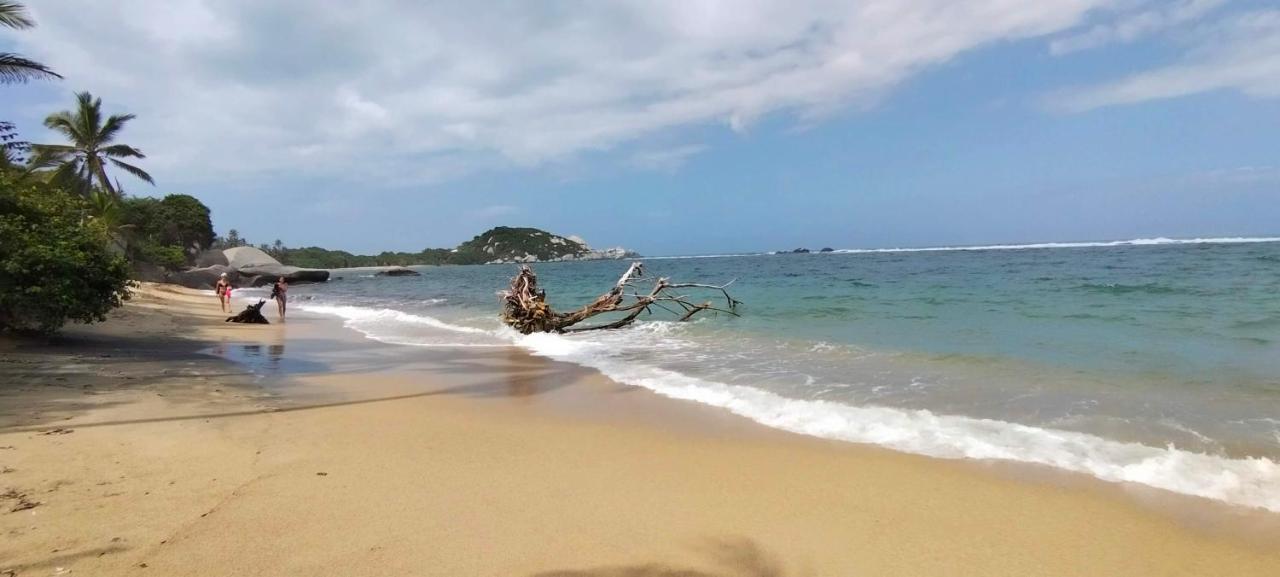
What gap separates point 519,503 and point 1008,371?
7.61 m

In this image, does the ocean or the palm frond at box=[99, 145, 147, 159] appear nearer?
the ocean

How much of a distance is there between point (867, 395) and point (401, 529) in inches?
227

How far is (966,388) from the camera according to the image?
7.80 meters

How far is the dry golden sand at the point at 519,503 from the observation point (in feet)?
11.0

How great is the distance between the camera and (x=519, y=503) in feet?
13.6

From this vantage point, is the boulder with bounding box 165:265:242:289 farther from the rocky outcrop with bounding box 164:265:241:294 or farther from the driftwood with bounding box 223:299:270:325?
the driftwood with bounding box 223:299:270:325

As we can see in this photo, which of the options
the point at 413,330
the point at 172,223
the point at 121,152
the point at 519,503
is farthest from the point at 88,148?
the point at 519,503

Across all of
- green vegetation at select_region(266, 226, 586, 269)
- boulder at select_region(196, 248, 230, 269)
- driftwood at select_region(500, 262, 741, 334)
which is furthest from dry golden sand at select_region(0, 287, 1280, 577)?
green vegetation at select_region(266, 226, 586, 269)

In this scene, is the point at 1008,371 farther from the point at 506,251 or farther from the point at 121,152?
the point at 506,251

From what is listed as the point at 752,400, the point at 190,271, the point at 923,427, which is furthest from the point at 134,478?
the point at 190,271

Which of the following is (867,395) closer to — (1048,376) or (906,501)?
(1048,376)

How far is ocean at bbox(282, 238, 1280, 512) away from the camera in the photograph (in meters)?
5.30

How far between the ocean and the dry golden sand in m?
0.74

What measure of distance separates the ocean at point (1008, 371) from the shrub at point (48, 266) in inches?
212
